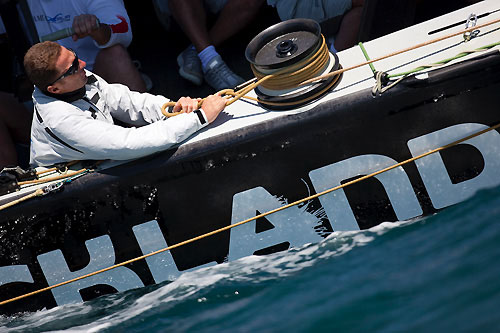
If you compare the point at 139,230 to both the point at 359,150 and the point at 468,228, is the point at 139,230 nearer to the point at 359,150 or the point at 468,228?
the point at 359,150

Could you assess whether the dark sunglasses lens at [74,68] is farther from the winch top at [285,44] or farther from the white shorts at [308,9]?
the white shorts at [308,9]

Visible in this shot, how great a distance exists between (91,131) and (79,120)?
0.09 meters

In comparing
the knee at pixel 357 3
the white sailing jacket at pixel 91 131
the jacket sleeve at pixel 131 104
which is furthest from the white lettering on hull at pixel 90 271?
the knee at pixel 357 3

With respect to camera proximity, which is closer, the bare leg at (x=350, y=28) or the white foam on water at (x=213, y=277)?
the white foam on water at (x=213, y=277)

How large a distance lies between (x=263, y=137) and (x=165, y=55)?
73.2 inches

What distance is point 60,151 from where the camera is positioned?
3.71 meters

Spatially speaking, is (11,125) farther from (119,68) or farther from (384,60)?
(384,60)

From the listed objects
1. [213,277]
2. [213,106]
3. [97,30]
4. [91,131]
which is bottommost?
[213,277]

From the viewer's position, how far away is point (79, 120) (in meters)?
3.55

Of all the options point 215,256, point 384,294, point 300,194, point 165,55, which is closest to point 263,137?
point 300,194

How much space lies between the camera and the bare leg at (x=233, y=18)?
4.79m

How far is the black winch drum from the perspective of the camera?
11.8 ft

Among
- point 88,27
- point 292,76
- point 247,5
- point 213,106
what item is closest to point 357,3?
point 247,5

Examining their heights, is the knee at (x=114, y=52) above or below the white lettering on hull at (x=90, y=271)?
above
